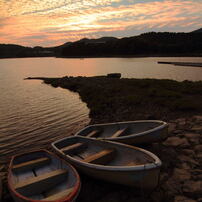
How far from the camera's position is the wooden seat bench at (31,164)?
749cm

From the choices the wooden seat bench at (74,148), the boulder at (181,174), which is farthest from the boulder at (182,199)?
the wooden seat bench at (74,148)

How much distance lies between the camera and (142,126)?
10422 mm

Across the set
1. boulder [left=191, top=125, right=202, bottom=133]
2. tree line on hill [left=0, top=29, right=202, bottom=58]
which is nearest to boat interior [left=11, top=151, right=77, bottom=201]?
boulder [left=191, top=125, right=202, bottom=133]

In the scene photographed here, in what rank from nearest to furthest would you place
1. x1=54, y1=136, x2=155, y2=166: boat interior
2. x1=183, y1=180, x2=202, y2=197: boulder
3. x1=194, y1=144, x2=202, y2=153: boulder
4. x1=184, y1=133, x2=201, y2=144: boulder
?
x1=183, y1=180, x2=202, y2=197: boulder < x1=54, y1=136, x2=155, y2=166: boat interior < x1=194, y1=144, x2=202, y2=153: boulder < x1=184, y1=133, x2=201, y2=144: boulder

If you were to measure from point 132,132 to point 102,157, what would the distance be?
3414 mm

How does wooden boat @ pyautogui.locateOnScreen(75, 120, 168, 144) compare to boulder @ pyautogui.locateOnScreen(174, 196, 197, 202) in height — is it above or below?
above

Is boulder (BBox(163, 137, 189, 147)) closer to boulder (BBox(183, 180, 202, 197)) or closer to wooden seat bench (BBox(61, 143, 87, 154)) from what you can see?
boulder (BBox(183, 180, 202, 197))

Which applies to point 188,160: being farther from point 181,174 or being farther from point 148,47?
point 148,47

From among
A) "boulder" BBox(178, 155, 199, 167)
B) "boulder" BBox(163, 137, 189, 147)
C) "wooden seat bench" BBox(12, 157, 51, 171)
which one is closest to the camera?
"wooden seat bench" BBox(12, 157, 51, 171)

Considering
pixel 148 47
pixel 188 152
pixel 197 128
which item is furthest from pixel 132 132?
pixel 148 47

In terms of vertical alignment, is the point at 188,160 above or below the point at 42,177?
below

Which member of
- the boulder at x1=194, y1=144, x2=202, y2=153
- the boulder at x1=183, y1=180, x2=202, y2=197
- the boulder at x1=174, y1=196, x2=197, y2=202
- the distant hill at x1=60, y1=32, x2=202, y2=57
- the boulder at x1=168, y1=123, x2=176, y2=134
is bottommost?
the boulder at x1=174, y1=196, x2=197, y2=202

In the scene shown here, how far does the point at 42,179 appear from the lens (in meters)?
6.50

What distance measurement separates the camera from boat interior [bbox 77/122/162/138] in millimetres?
10305
